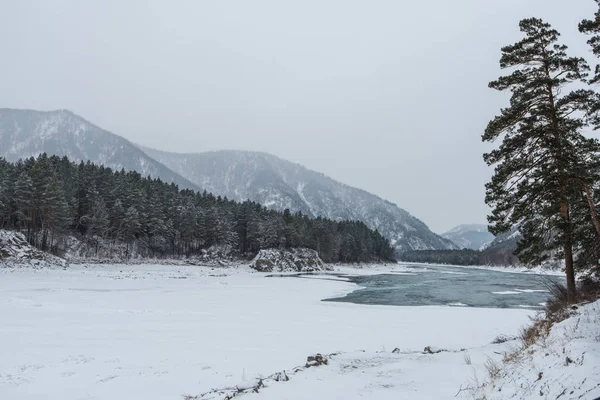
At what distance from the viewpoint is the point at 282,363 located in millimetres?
11352

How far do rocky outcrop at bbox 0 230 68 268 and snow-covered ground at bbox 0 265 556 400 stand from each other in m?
24.5

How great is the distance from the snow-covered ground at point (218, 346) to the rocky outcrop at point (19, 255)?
24.5m

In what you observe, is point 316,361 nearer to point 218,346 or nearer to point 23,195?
point 218,346

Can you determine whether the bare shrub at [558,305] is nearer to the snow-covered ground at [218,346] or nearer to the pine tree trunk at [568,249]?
the pine tree trunk at [568,249]

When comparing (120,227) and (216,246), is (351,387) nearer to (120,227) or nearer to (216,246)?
(120,227)

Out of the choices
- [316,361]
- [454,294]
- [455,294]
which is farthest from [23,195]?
[455,294]

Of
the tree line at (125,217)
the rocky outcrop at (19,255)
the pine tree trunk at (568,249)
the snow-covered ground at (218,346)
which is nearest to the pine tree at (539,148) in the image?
the pine tree trunk at (568,249)

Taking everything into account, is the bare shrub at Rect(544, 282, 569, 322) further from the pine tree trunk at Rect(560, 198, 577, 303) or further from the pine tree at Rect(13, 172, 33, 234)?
the pine tree at Rect(13, 172, 33, 234)

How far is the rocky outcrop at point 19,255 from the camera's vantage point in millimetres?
43956

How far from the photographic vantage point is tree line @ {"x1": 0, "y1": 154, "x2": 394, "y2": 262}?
57.4 meters

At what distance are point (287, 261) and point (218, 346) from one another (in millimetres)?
79544

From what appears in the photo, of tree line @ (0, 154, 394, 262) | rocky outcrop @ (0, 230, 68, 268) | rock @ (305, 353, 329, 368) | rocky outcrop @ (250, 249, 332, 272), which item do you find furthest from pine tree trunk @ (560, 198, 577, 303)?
rocky outcrop @ (250, 249, 332, 272)

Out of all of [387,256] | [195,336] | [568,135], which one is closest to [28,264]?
[195,336]

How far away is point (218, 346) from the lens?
43.1 ft
